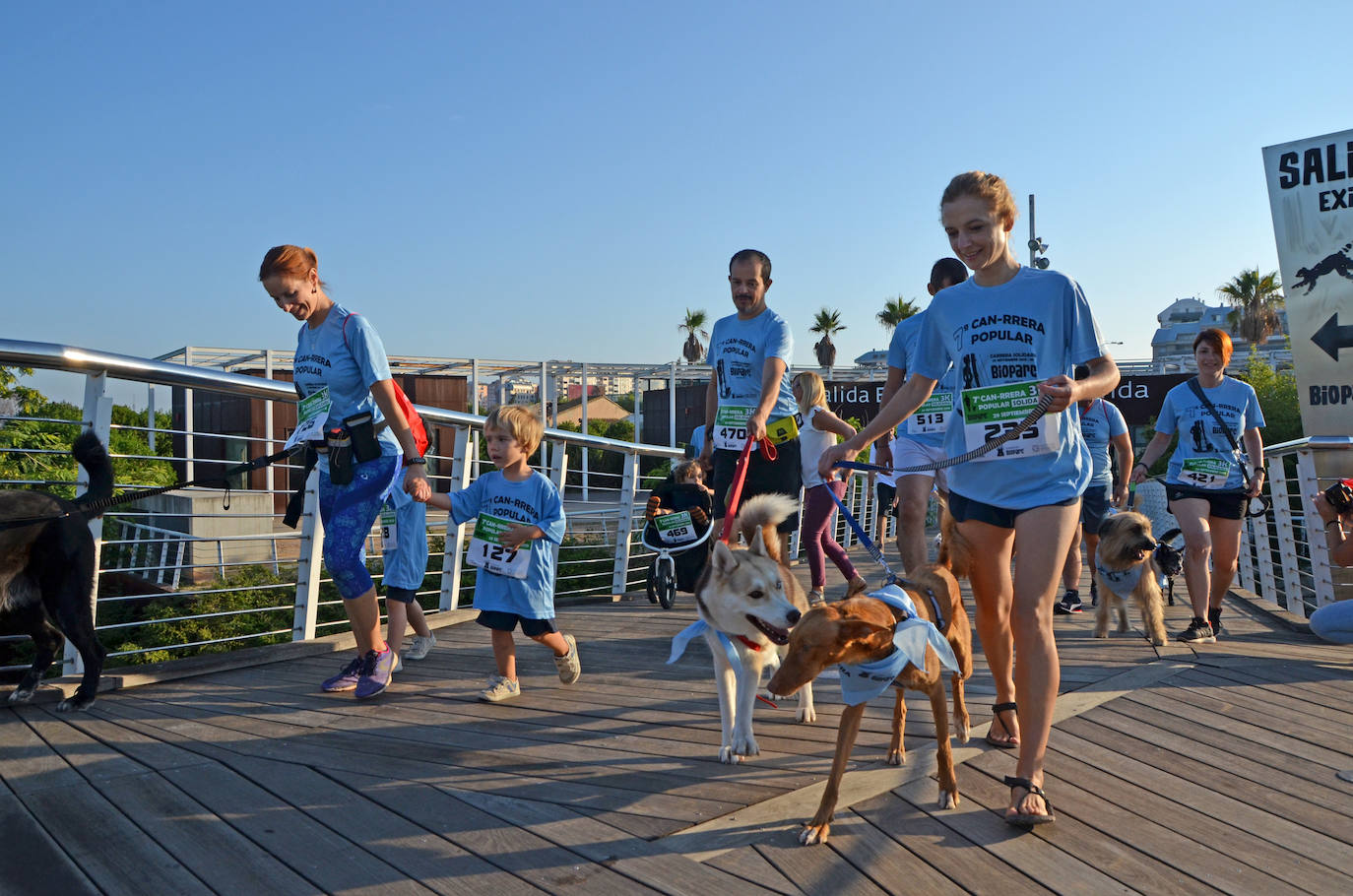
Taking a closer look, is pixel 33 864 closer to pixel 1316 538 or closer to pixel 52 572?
pixel 52 572

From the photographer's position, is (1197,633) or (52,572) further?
(1197,633)

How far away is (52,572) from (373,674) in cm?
127

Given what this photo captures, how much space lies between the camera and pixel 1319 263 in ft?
26.0

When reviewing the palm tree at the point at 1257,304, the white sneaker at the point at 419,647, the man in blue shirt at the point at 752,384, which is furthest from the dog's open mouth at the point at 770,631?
the palm tree at the point at 1257,304

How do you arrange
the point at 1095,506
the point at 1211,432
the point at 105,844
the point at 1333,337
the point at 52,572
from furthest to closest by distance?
the point at 1333,337, the point at 1095,506, the point at 1211,432, the point at 52,572, the point at 105,844

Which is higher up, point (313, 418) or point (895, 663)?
point (313, 418)

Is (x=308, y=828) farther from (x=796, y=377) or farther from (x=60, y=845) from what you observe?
(x=796, y=377)

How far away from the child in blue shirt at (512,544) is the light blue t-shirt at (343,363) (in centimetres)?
50

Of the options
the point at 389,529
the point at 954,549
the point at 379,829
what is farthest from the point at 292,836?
the point at 389,529

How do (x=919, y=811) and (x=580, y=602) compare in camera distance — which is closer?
(x=919, y=811)

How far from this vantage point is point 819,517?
6184mm

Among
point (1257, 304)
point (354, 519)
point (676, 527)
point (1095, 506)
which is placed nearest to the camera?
point (354, 519)

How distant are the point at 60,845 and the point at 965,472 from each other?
106 inches

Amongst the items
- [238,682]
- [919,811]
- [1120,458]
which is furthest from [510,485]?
[1120,458]
